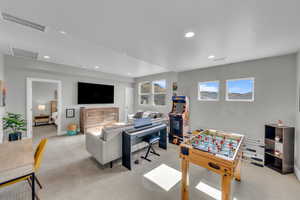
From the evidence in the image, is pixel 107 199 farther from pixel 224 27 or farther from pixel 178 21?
pixel 224 27

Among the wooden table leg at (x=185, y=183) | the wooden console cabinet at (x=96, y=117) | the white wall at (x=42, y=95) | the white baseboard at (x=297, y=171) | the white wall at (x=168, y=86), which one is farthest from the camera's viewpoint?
the white wall at (x=42, y=95)

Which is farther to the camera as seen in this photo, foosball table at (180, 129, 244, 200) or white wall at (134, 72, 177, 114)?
white wall at (134, 72, 177, 114)

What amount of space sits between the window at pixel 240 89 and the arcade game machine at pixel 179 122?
134 centimetres

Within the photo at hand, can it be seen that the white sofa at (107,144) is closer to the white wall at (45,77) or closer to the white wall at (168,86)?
the white wall at (168,86)

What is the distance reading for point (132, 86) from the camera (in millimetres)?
7457

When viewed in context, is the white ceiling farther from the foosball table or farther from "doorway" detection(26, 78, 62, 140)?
"doorway" detection(26, 78, 62, 140)

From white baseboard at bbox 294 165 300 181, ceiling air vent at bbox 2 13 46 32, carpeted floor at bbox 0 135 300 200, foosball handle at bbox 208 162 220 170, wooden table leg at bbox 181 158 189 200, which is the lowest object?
carpeted floor at bbox 0 135 300 200

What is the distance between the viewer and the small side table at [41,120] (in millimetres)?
6238

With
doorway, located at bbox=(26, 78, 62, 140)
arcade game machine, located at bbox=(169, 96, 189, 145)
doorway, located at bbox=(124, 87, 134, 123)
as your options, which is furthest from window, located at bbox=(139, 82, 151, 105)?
doorway, located at bbox=(26, 78, 62, 140)

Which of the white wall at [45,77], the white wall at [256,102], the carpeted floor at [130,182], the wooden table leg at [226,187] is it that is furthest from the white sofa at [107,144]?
the white wall at [45,77]

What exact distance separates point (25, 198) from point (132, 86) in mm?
6176

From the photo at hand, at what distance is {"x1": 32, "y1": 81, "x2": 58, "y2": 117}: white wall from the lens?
664 centimetres

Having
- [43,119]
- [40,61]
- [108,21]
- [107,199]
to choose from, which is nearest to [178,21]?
[108,21]

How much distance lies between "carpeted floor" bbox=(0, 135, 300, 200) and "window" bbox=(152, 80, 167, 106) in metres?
3.32
